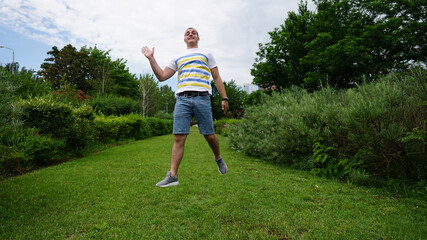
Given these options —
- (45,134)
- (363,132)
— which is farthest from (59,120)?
(363,132)

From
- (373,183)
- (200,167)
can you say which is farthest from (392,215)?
(200,167)

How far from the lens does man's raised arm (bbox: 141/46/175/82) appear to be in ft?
9.95

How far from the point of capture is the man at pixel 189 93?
9.47 feet

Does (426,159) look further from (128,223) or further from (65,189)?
(65,189)

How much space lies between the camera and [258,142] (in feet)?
27.2

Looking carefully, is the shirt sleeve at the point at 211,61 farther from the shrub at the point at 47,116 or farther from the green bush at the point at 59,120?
the shrub at the point at 47,116

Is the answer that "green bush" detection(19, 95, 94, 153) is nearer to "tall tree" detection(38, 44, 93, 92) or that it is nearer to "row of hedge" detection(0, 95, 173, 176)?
"row of hedge" detection(0, 95, 173, 176)

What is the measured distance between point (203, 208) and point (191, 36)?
8.73 ft

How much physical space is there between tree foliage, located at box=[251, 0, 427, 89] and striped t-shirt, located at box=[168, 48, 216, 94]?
13.8m

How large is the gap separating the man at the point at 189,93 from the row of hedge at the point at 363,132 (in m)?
3.55

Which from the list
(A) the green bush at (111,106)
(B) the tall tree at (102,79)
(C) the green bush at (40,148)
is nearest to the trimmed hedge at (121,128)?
(A) the green bush at (111,106)

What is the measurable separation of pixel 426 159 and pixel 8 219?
7366 mm

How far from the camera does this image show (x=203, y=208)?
149 inches

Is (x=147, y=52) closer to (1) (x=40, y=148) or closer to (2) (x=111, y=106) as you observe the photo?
(1) (x=40, y=148)
